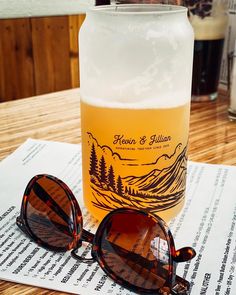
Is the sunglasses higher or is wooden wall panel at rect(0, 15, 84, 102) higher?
the sunglasses

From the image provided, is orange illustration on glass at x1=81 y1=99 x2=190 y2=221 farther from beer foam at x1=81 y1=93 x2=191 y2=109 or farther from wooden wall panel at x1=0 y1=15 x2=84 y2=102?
wooden wall panel at x1=0 y1=15 x2=84 y2=102

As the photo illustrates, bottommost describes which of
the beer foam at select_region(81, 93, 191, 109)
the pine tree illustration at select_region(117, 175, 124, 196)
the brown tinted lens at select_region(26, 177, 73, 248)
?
the brown tinted lens at select_region(26, 177, 73, 248)

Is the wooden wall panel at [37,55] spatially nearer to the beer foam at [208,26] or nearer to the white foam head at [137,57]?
the beer foam at [208,26]

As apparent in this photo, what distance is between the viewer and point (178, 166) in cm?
43

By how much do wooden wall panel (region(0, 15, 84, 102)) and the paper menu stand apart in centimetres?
104

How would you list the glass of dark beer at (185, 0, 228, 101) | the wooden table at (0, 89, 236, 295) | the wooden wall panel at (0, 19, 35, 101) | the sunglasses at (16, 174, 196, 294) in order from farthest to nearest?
the wooden wall panel at (0, 19, 35, 101)
the glass of dark beer at (185, 0, 228, 101)
the wooden table at (0, 89, 236, 295)
the sunglasses at (16, 174, 196, 294)

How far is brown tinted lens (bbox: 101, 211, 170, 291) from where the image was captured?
356mm

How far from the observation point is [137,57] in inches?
15.3

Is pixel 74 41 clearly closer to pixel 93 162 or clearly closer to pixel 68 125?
pixel 68 125

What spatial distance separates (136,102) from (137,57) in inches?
1.6

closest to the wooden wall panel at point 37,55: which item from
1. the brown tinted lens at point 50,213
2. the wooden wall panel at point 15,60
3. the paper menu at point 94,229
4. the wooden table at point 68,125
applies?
the wooden wall panel at point 15,60

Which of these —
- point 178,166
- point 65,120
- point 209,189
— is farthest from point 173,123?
point 65,120

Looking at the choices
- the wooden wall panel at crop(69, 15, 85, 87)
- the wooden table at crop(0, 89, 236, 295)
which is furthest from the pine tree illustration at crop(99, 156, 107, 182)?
the wooden wall panel at crop(69, 15, 85, 87)

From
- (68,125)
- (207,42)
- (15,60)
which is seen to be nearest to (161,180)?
(68,125)
